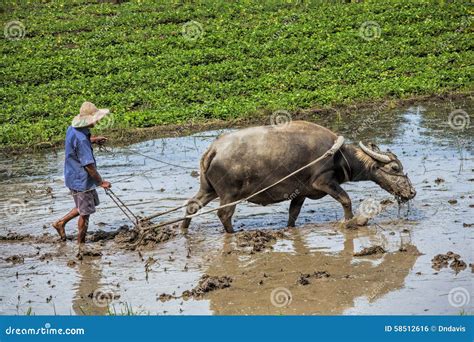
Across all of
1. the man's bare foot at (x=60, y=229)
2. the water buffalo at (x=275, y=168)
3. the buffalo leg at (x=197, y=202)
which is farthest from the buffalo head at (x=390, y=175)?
the man's bare foot at (x=60, y=229)

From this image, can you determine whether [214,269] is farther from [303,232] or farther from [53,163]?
[53,163]

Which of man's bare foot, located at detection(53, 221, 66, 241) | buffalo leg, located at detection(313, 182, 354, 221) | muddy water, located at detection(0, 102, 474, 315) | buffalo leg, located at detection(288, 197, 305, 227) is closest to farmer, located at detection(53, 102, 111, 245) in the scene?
man's bare foot, located at detection(53, 221, 66, 241)

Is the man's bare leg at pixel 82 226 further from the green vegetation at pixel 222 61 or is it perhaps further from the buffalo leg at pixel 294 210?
the green vegetation at pixel 222 61

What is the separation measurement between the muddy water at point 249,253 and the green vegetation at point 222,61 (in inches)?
112

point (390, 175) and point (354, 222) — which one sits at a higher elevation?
point (390, 175)

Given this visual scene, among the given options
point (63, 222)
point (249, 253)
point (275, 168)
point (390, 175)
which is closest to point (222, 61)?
point (390, 175)

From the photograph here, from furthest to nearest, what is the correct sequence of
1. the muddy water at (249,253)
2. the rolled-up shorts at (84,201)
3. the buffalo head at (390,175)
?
1. the buffalo head at (390,175)
2. the rolled-up shorts at (84,201)
3. the muddy water at (249,253)

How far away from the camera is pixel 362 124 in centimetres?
1541

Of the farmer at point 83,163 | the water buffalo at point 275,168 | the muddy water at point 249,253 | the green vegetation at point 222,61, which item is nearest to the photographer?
the muddy water at point 249,253

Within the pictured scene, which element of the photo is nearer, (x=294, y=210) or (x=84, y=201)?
(x=84, y=201)

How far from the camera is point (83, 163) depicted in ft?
32.0

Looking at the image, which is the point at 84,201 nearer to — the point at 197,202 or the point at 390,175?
the point at 197,202

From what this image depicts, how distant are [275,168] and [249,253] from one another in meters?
1.20

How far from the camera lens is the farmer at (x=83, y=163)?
973cm
